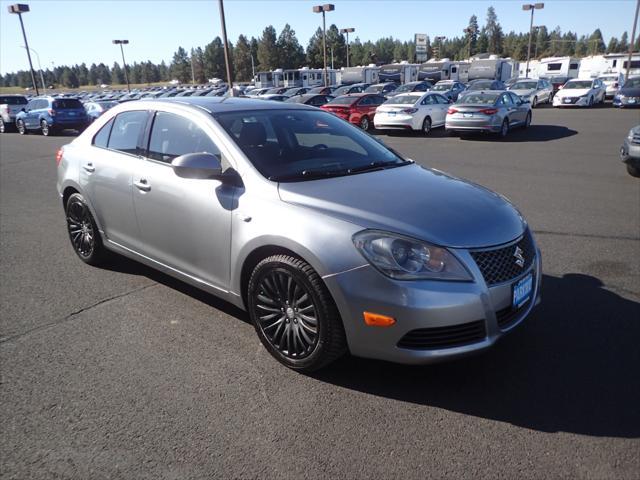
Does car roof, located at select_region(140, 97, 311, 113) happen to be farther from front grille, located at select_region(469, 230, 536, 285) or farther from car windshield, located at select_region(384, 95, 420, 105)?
car windshield, located at select_region(384, 95, 420, 105)

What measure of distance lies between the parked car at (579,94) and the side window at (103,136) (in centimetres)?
2885

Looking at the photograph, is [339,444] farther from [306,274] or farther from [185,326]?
[185,326]

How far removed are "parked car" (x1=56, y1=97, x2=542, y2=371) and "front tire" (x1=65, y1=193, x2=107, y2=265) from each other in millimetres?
383

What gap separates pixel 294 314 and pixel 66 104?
2410cm

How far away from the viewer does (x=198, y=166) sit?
3289 millimetres

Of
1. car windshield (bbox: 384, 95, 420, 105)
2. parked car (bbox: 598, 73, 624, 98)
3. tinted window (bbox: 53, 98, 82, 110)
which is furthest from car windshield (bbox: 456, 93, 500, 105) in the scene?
parked car (bbox: 598, 73, 624, 98)

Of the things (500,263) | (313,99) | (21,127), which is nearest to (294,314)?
(500,263)

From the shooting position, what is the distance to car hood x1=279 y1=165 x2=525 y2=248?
2.84 metres

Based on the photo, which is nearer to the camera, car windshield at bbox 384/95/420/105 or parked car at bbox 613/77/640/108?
car windshield at bbox 384/95/420/105

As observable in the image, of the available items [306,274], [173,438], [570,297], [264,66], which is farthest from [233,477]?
[264,66]

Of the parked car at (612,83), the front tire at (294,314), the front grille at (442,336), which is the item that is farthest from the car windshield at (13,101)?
the parked car at (612,83)

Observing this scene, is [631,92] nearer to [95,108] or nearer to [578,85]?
[578,85]

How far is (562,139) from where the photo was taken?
15703 millimetres

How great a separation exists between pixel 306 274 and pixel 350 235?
36 cm
